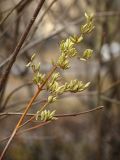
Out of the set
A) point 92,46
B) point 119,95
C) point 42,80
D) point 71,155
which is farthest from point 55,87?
point 71,155

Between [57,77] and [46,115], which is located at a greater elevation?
[57,77]

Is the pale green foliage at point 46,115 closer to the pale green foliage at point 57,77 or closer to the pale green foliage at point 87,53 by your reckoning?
the pale green foliage at point 57,77

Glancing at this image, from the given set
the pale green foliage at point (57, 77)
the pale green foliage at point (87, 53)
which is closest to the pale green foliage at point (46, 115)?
the pale green foliage at point (57, 77)

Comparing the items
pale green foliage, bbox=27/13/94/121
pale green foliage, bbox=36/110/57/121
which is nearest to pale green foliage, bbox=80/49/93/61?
pale green foliage, bbox=27/13/94/121

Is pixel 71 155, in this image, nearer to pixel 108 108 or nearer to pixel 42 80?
pixel 108 108

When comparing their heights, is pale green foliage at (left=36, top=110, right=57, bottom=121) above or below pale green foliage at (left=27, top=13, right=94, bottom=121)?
below

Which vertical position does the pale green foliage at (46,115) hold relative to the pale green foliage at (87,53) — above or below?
below

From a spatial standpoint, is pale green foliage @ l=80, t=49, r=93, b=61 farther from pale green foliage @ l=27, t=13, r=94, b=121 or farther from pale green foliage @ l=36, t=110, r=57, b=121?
pale green foliage @ l=36, t=110, r=57, b=121

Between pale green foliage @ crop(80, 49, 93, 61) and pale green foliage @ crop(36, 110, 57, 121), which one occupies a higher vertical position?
pale green foliage @ crop(80, 49, 93, 61)

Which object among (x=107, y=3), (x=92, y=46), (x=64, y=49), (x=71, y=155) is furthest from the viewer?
(x=71, y=155)

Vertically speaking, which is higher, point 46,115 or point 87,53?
point 87,53

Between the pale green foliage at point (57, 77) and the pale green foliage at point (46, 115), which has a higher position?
the pale green foliage at point (57, 77)
